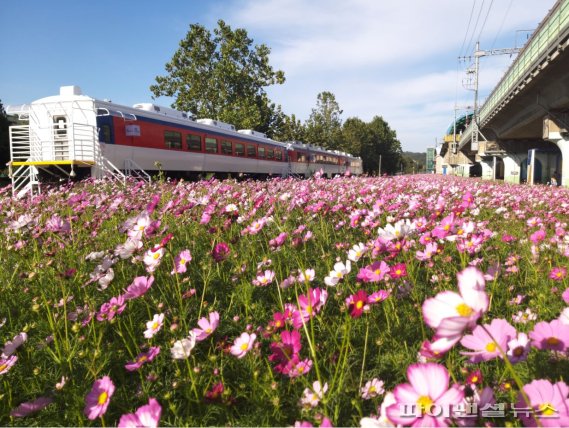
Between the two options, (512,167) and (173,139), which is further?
(512,167)

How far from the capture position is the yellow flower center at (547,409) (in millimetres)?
738

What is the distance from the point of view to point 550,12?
42.4ft

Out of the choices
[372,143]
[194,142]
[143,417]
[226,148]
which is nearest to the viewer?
[143,417]

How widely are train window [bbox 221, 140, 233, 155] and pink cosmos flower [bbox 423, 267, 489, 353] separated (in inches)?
692

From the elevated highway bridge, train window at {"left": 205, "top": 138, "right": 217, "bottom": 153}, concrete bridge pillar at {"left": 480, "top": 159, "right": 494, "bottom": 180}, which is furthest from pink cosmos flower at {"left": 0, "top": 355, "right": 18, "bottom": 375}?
concrete bridge pillar at {"left": 480, "top": 159, "right": 494, "bottom": 180}

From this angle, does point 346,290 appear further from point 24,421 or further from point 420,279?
point 24,421

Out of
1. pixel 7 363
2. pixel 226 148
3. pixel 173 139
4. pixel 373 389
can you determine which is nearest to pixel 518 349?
pixel 373 389

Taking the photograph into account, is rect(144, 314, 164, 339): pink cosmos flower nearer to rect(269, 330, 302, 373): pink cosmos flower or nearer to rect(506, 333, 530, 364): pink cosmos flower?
rect(269, 330, 302, 373): pink cosmos flower

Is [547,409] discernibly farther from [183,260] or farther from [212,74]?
[212,74]

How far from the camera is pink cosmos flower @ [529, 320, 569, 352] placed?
826 millimetres

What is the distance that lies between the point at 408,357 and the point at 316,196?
3.57 m

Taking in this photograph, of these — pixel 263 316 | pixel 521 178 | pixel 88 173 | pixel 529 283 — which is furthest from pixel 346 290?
pixel 521 178

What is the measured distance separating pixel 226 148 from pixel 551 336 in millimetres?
17963

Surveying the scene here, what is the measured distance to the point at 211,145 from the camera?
16859 millimetres
